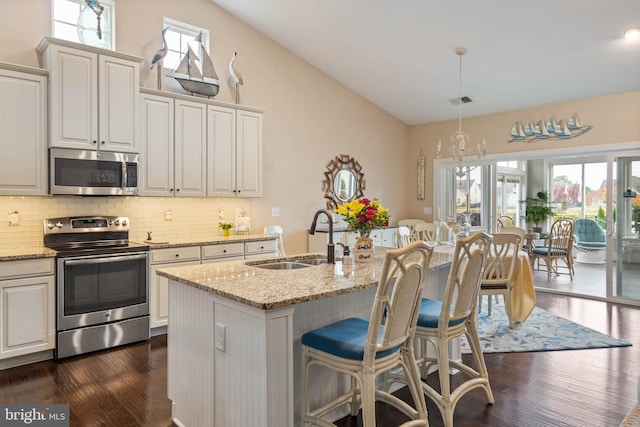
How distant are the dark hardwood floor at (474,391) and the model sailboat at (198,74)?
9.01ft

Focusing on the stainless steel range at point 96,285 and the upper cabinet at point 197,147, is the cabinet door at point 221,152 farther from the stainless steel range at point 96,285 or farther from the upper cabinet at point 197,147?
the stainless steel range at point 96,285

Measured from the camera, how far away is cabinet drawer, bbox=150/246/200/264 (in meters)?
4.01

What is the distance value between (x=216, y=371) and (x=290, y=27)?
4.39 meters

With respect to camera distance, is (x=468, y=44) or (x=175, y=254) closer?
(x=175, y=254)

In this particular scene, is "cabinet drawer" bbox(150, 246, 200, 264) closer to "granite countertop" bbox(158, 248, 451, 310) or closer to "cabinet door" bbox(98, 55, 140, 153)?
"cabinet door" bbox(98, 55, 140, 153)

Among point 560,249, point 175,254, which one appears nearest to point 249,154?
point 175,254

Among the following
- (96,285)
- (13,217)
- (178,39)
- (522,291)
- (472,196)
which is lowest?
(522,291)

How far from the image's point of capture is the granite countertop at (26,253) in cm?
320

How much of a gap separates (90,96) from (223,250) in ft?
6.36

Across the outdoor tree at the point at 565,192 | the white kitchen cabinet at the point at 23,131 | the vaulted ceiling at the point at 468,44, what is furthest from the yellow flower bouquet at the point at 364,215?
the outdoor tree at the point at 565,192

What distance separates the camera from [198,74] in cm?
464

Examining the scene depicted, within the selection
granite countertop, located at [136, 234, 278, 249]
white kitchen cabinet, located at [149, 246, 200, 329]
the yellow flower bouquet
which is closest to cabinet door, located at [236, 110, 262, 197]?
granite countertop, located at [136, 234, 278, 249]

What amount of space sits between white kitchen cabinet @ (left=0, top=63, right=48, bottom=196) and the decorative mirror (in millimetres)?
3590

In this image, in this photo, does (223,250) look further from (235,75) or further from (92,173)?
(235,75)
